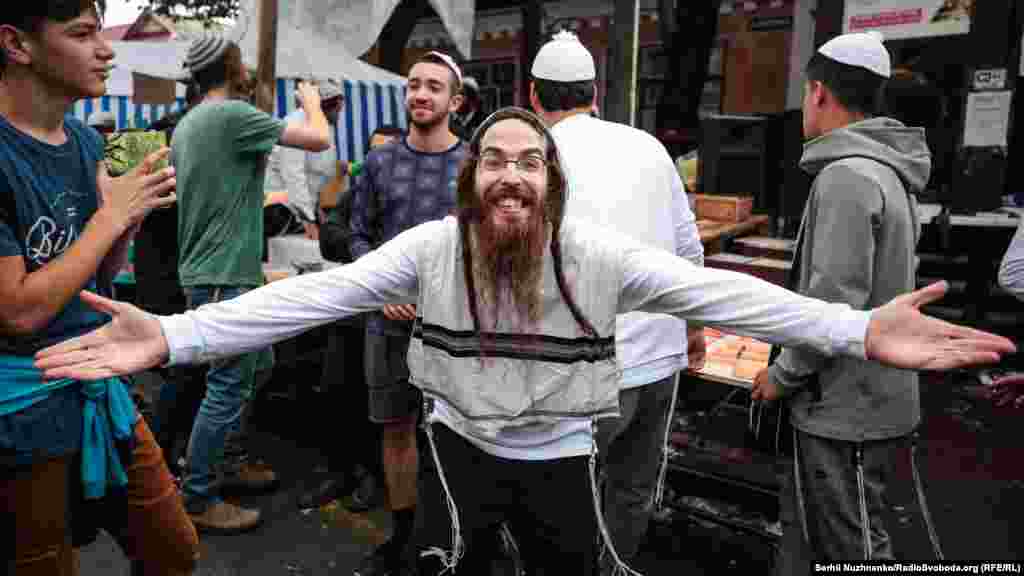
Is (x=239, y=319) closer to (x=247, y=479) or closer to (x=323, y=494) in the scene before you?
(x=323, y=494)

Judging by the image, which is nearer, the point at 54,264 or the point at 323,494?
the point at 54,264

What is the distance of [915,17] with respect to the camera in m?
7.82

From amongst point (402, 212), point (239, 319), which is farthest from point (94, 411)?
point (402, 212)

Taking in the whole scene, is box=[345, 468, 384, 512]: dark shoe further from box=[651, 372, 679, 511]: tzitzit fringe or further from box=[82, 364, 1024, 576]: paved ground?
box=[651, 372, 679, 511]: tzitzit fringe

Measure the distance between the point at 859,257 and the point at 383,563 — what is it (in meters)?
2.34

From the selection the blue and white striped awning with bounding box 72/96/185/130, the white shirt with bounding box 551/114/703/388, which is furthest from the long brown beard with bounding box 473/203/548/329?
the blue and white striped awning with bounding box 72/96/185/130

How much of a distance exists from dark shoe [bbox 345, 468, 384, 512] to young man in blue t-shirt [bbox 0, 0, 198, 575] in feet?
6.14

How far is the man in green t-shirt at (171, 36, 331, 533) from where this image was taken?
3.34 metres

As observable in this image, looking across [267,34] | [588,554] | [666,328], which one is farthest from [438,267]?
[267,34]

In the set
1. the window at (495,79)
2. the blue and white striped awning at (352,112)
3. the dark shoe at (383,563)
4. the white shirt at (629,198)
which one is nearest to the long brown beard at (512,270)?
the white shirt at (629,198)

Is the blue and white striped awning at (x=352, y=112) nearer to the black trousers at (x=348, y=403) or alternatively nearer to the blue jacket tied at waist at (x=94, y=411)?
the black trousers at (x=348, y=403)

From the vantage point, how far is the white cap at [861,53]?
8.00 ft

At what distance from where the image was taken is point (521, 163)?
196cm

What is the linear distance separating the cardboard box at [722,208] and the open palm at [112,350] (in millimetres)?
5786
